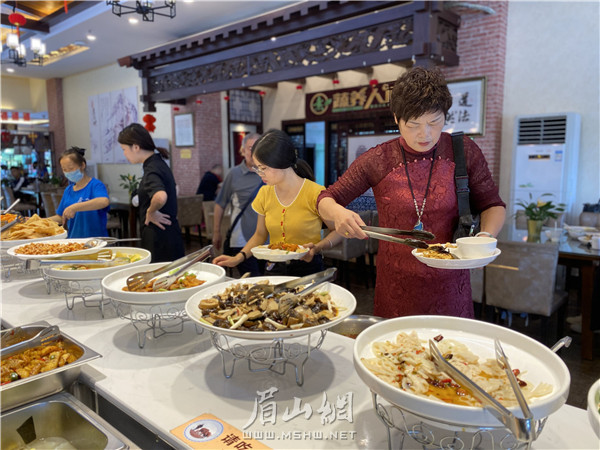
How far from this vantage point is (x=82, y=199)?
301 centimetres

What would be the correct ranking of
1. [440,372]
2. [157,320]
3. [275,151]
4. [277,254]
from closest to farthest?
[440,372], [157,320], [277,254], [275,151]

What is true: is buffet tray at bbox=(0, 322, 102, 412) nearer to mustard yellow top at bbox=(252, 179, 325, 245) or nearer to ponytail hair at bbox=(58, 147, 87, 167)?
mustard yellow top at bbox=(252, 179, 325, 245)

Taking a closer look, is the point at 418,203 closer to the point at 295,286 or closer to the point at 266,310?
the point at 295,286

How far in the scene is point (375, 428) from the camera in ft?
2.89

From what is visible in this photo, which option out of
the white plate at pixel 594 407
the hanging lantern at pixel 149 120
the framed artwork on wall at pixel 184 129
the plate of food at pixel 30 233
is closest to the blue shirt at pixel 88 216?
the plate of food at pixel 30 233

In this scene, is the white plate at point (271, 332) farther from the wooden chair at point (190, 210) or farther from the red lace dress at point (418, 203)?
the wooden chair at point (190, 210)

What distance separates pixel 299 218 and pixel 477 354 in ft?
4.11

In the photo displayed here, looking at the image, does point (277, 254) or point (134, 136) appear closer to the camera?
point (277, 254)

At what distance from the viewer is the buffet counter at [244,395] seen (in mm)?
855

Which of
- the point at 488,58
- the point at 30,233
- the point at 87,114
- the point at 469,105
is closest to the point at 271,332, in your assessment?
the point at 30,233

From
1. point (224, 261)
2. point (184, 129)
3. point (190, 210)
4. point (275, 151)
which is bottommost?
point (190, 210)

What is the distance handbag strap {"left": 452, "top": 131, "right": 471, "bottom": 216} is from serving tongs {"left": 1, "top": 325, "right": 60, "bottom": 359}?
134 cm

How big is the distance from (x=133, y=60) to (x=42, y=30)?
180 cm

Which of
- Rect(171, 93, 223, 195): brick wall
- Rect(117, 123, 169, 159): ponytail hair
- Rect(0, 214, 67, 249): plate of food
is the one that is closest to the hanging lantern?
Rect(171, 93, 223, 195): brick wall
